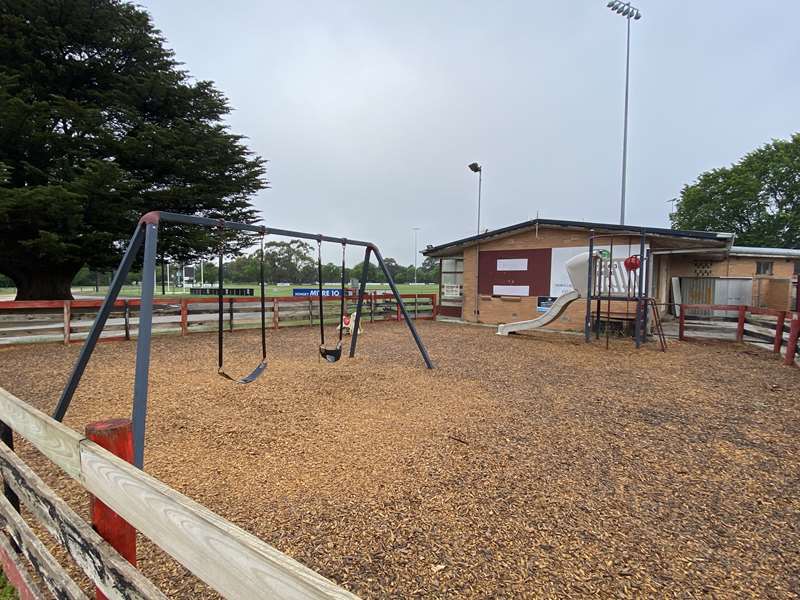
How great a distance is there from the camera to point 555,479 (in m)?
3.34

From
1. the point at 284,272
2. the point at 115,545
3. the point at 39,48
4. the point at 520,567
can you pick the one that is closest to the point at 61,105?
the point at 39,48

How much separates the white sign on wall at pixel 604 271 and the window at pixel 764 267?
514 inches

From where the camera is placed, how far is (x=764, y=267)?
2045 cm

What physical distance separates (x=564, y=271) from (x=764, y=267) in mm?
14517

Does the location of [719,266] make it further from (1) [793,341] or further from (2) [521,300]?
(1) [793,341]

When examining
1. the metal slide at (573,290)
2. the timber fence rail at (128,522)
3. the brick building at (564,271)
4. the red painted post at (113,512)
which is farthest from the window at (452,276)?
the red painted post at (113,512)

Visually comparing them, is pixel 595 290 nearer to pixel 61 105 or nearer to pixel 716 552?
pixel 716 552

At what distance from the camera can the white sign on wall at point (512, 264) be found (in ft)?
47.1

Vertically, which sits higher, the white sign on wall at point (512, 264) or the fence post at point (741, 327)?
the white sign on wall at point (512, 264)

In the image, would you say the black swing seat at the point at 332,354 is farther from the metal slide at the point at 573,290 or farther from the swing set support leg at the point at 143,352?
the metal slide at the point at 573,290

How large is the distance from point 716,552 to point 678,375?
5.67 meters

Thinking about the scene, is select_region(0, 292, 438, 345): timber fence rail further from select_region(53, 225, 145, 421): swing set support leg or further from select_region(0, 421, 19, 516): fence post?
select_region(0, 421, 19, 516): fence post

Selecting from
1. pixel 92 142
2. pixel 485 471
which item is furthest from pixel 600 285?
pixel 92 142

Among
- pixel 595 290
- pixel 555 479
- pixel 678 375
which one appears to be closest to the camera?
pixel 555 479
